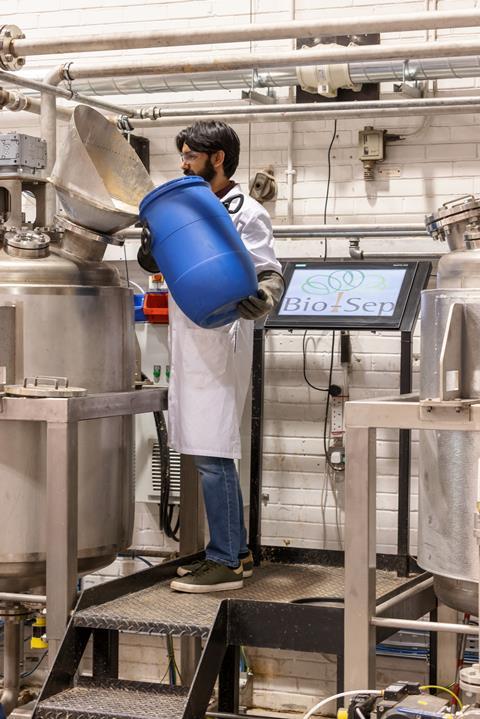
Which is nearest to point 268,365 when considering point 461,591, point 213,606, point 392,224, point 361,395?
point 361,395

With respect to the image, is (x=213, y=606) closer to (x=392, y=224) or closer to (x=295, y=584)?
(x=295, y=584)

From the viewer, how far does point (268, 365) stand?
4312 millimetres

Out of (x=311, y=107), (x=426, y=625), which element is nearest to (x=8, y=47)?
(x=311, y=107)

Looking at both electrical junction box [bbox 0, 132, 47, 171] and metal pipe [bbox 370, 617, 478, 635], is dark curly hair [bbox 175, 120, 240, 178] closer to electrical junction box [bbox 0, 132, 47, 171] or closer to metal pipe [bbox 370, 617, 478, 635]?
electrical junction box [bbox 0, 132, 47, 171]

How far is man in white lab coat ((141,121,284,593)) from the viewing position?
3.20 metres

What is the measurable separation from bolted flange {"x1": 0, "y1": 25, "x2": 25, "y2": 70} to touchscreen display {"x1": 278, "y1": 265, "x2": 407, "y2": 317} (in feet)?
4.08

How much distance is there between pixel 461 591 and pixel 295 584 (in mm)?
834

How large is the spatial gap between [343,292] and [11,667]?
65.7 inches

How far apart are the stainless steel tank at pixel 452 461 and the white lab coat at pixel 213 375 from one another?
62 cm

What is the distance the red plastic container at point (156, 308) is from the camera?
410cm

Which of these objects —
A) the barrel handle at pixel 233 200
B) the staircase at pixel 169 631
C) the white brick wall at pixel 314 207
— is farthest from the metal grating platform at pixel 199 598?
the barrel handle at pixel 233 200

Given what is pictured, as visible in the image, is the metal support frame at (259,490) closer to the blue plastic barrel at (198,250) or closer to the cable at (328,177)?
the cable at (328,177)

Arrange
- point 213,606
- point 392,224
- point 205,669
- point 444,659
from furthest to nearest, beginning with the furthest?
point 392,224, point 444,659, point 213,606, point 205,669

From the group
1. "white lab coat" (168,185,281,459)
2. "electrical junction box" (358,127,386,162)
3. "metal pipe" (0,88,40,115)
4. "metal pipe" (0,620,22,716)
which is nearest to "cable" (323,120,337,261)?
"electrical junction box" (358,127,386,162)
